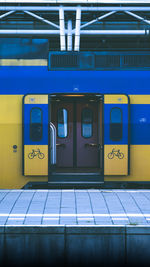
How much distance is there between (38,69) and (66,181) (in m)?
2.79

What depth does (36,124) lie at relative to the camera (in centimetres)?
877

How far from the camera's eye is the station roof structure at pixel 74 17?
22250 mm

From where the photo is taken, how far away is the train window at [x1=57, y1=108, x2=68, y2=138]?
9.70m

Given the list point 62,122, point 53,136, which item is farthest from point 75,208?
point 62,122

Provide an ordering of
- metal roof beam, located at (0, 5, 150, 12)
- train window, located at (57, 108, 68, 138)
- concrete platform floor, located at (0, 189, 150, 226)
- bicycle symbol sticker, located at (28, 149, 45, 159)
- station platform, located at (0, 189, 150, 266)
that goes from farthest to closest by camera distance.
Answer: metal roof beam, located at (0, 5, 150, 12)
train window, located at (57, 108, 68, 138)
bicycle symbol sticker, located at (28, 149, 45, 159)
concrete platform floor, located at (0, 189, 150, 226)
station platform, located at (0, 189, 150, 266)

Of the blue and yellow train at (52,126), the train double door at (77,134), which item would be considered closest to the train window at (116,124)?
the blue and yellow train at (52,126)

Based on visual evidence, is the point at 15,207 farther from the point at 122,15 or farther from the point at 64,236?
the point at 122,15

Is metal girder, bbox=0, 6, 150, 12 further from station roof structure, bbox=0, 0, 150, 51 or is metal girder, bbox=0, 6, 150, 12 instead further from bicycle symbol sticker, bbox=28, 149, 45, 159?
bicycle symbol sticker, bbox=28, 149, 45, 159

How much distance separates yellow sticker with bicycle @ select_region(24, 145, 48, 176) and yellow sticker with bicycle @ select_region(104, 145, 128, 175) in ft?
4.76

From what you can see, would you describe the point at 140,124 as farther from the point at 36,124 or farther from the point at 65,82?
the point at 36,124

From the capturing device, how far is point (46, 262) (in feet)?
17.0

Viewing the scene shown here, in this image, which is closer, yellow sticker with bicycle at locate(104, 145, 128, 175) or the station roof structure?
yellow sticker with bicycle at locate(104, 145, 128, 175)

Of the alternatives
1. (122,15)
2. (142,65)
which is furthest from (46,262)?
(122,15)

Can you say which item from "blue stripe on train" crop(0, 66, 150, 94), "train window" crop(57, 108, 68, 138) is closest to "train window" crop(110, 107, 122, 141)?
"blue stripe on train" crop(0, 66, 150, 94)
